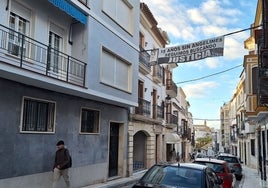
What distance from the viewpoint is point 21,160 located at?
10.9 m

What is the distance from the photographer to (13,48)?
10.7 m

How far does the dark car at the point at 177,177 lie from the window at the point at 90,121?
7.78 m

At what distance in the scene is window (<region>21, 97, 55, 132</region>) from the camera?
37.1 ft

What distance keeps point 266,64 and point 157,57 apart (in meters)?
6.71

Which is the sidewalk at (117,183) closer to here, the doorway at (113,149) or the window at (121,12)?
the doorway at (113,149)

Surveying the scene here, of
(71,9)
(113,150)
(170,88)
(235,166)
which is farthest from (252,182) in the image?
(71,9)

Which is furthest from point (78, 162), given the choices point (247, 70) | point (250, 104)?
point (247, 70)

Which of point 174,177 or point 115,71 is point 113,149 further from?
point 174,177

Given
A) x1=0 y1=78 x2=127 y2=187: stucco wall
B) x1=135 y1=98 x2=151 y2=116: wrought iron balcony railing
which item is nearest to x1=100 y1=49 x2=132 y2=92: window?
x1=0 y1=78 x2=127 y2=187: stucco wall

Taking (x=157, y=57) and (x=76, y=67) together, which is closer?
(x=76, y=67)

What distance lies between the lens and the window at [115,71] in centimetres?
1603

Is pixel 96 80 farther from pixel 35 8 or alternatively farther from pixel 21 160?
pixel 21 160

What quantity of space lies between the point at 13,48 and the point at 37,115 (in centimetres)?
250

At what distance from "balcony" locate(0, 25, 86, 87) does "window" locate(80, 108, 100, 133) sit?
7.10ft
